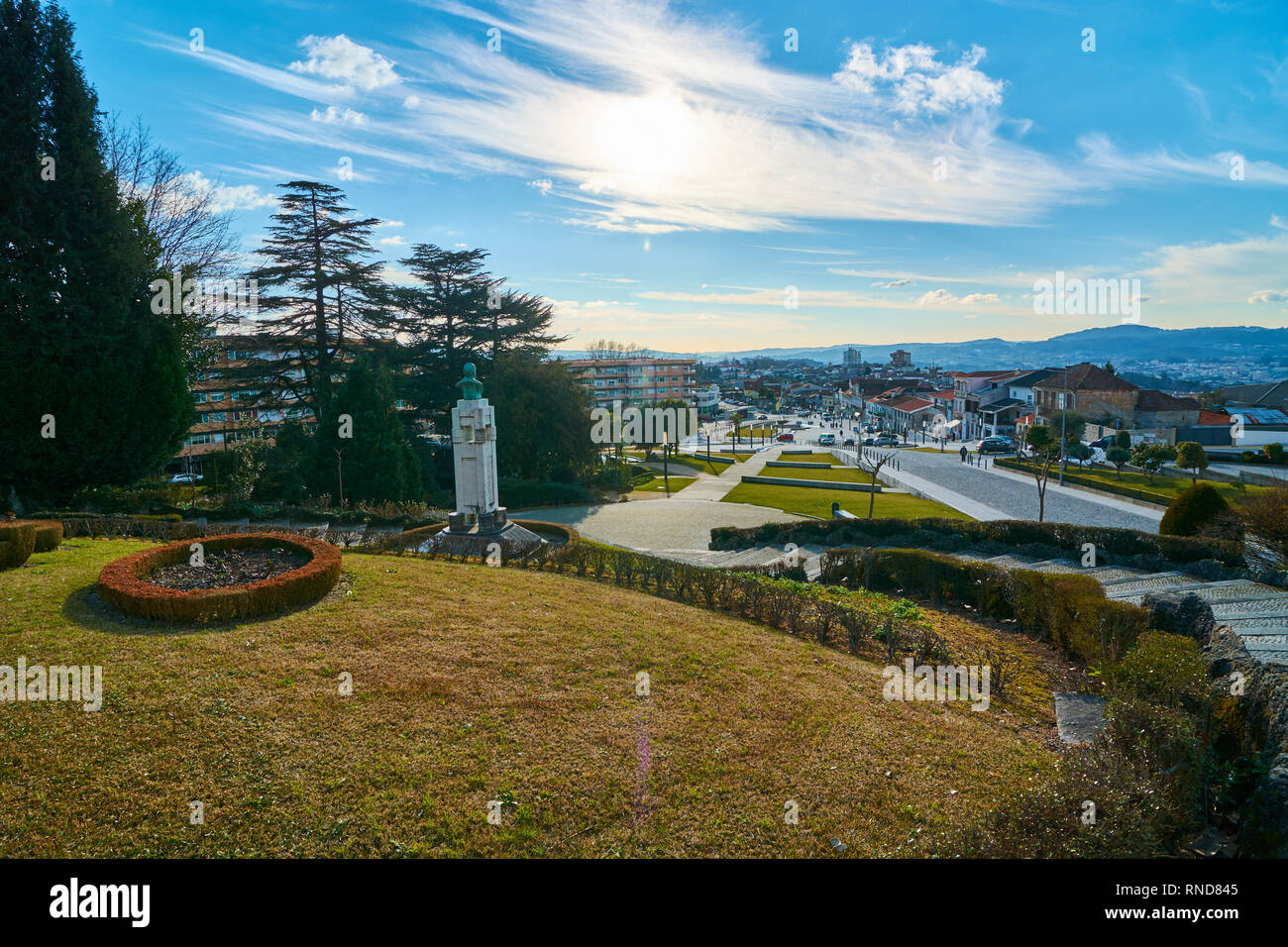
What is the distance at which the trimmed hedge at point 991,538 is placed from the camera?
16156 mm

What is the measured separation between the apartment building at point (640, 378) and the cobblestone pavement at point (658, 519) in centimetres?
6555

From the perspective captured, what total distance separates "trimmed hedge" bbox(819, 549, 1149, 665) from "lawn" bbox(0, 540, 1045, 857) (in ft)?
3.08

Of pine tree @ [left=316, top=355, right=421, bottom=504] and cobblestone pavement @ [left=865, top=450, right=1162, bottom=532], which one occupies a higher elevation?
pine tree @ [left=316, top=355, right=421, bottom=504]

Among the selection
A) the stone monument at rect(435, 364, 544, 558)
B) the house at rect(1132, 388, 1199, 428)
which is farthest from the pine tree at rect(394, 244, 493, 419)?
the house at rect(1132, 388, 1199, 428)

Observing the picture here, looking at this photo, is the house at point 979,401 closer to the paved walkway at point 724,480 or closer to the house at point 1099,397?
the house at point 1099,397

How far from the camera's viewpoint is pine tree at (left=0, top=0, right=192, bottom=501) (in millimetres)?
19625

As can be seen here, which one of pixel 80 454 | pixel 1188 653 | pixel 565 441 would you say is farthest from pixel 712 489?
→ pixel 1188 653

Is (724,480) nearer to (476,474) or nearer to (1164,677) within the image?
(476,474)

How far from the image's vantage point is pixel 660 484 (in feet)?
150

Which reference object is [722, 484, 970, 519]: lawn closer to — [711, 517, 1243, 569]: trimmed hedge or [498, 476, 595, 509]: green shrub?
[498, 476, 595, 509]: green shrub

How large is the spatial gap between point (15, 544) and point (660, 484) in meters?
35.7

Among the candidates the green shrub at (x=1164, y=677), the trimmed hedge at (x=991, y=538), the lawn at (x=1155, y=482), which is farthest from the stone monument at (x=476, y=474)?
the lawn at (x=1155, y=482)

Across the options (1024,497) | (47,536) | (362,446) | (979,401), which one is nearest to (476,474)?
(362,446)
